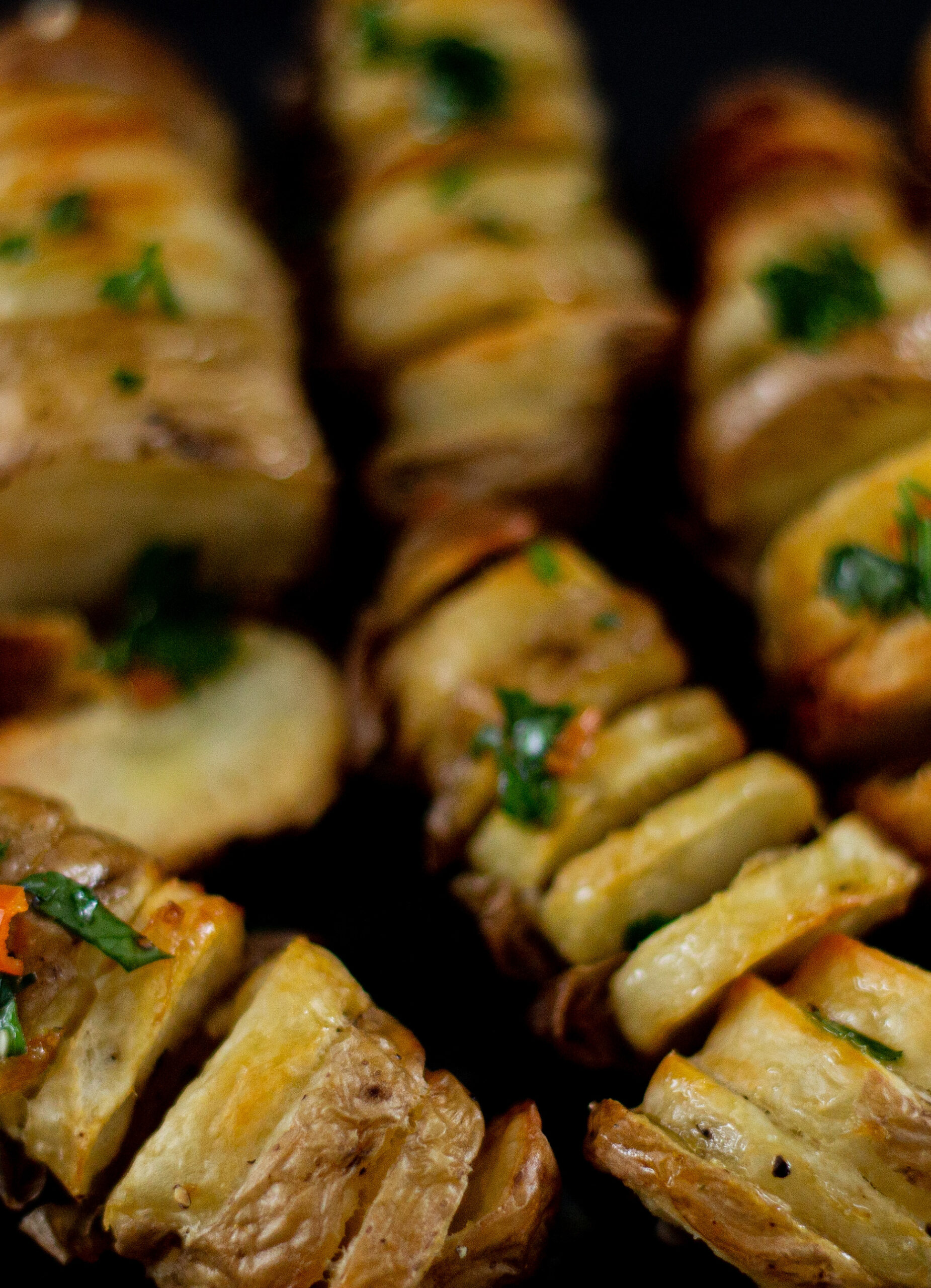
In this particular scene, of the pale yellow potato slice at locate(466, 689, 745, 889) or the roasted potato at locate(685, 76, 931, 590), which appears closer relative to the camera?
the pale yellow potato slice at locate(466, 689, 745, 889)

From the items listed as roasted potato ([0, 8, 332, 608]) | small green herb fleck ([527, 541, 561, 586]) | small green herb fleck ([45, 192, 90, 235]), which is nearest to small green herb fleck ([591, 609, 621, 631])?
small green herb fleck ([527, 541, 561, 586])

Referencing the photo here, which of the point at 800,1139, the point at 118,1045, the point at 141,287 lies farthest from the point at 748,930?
the point at 141,287

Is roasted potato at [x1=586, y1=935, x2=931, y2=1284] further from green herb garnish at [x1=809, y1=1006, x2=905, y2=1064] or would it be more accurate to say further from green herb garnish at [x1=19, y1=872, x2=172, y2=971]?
green herb garnish at [x1=19, y1=872, x2=172, y2=971]

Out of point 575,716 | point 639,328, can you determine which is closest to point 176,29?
point 639,328

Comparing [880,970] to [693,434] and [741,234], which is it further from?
[741,234]

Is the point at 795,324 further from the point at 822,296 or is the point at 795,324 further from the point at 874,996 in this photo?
the point at 874,996
